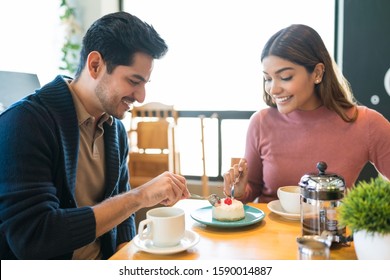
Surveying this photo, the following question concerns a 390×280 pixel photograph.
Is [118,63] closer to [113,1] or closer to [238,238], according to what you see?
[238,238]

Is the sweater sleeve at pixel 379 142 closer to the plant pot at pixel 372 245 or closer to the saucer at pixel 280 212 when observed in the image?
the saucer at pixel 280 212

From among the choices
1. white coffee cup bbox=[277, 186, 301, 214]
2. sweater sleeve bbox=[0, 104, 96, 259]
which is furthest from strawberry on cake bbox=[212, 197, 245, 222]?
sweater sleeve bbox=[0, 104, 96, 259]

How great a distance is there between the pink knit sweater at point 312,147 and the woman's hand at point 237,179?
0.09m

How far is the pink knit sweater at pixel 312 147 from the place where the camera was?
1.40 metres

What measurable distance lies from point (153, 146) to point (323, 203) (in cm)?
241

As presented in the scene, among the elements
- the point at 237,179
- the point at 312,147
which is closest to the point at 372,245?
the point at 237,179

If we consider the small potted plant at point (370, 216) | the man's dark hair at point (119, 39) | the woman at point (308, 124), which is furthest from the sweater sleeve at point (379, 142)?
the man's dark hair at point (119, 39)

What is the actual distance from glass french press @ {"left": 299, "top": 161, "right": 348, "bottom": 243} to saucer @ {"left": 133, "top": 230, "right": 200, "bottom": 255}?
0.28m

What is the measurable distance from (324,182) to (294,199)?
224mm

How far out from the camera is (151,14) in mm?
3602

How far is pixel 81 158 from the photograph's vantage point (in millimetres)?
1201

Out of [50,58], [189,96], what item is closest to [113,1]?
[50,58]

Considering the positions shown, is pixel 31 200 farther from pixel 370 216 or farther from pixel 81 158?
pixel 370 216
